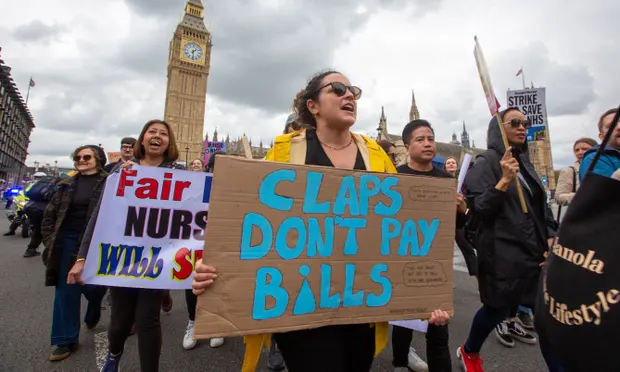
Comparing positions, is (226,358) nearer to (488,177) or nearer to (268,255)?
(268,255)

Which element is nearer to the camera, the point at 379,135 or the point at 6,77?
the point at 6,77

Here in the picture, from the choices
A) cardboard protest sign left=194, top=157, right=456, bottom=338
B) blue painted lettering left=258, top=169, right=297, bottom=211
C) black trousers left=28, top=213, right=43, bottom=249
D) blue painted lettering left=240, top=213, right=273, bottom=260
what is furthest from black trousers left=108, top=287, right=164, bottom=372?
black trousers left=28, top=213, right=43, bottom=249

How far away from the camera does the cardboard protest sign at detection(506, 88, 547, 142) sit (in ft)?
22.1

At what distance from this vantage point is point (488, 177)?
2346 mm

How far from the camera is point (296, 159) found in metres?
1.54

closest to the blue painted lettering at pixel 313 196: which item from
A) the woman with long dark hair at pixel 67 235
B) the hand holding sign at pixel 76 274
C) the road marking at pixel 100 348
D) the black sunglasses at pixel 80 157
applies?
the hand holding sign at pixel 76 274

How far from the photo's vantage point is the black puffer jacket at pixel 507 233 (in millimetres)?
2145

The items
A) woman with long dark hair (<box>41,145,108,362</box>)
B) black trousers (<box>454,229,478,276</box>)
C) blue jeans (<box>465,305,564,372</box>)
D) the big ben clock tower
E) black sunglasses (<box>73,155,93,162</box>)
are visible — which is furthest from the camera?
the big ben clock tower

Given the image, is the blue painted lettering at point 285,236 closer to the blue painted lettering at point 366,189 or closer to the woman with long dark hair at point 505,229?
the blue painted lettering at point 366,189

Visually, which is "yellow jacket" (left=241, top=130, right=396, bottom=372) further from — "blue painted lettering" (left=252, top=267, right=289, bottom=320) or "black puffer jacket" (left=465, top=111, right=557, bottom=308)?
"black puffer jacket" (left=465, top=111, right=557, bottom=308)

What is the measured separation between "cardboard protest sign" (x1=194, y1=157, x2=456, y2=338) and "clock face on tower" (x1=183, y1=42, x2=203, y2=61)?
217 ft

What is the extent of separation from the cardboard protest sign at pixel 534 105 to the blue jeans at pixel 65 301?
27.0ft

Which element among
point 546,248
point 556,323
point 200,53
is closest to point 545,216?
point 546,248

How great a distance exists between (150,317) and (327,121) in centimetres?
184
